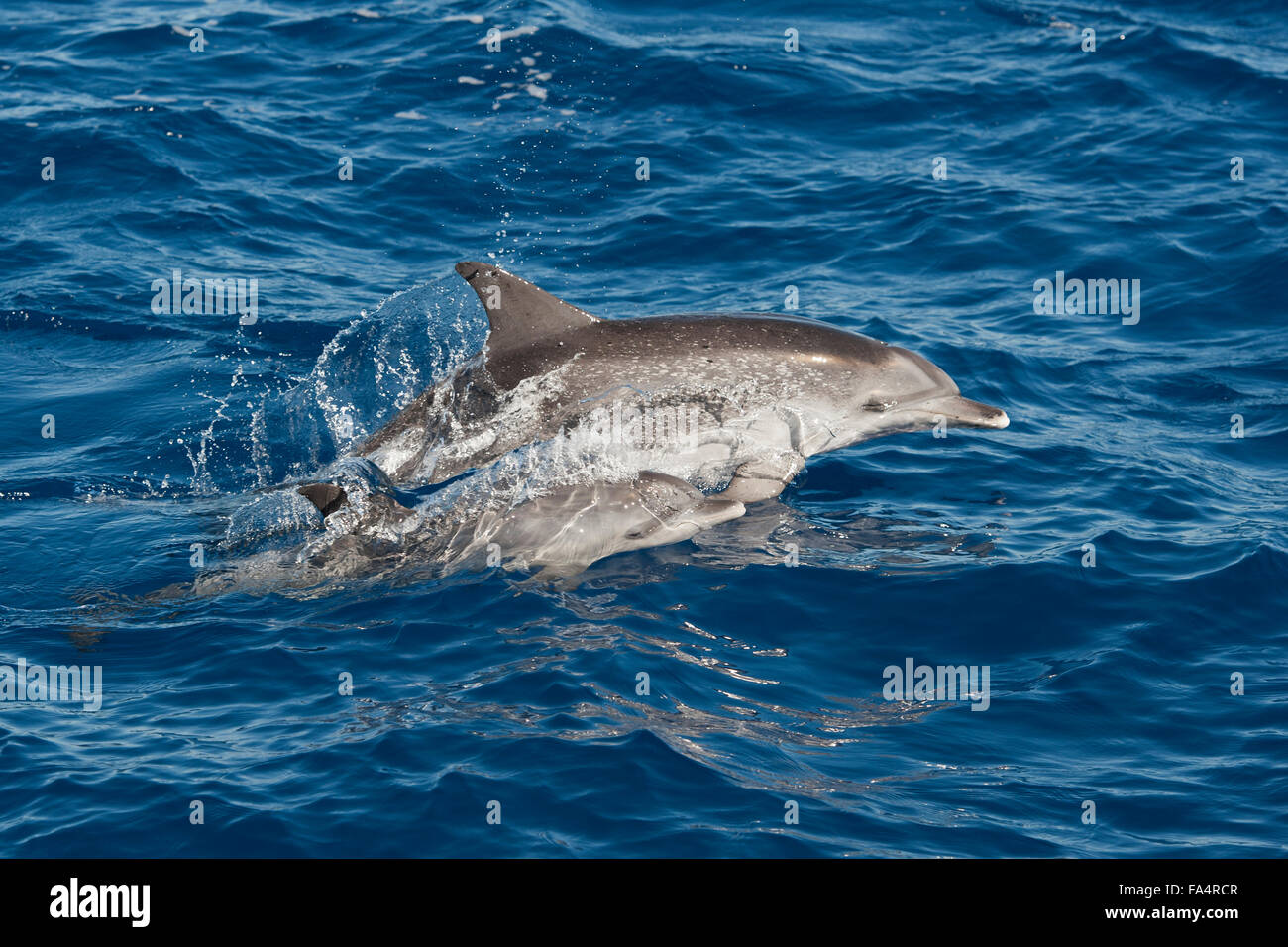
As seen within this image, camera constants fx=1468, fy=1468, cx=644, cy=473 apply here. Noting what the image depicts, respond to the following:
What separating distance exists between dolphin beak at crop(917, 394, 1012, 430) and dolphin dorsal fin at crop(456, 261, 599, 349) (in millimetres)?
3124

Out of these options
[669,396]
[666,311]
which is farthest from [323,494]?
[666,311]

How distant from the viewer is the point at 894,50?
2323 cm

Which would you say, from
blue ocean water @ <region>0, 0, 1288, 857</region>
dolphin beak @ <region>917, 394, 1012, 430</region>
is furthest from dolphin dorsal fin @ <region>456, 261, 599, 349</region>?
dolphin beak @ <region>917, 394, 1012, 430</region>

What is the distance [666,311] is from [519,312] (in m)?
4.43

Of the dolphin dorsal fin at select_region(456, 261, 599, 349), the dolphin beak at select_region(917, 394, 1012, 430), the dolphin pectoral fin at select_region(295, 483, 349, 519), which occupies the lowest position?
the dolphin pectoral fin at select_region(295, 483, 349, 519)

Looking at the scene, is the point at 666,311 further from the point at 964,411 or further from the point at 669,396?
the point at 964,411

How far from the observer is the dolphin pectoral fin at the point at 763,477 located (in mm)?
12414

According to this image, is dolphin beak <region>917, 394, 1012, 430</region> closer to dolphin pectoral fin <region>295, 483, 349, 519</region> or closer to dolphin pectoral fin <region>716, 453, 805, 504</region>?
dolphin pectoral fin <region>716, 453, 805, 504</region>

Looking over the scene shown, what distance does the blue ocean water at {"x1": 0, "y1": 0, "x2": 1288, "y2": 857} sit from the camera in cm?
832

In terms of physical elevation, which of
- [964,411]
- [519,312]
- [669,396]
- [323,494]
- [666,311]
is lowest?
[323,494]

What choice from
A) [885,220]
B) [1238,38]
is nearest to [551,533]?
[885,220]

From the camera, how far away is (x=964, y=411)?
12977 mm

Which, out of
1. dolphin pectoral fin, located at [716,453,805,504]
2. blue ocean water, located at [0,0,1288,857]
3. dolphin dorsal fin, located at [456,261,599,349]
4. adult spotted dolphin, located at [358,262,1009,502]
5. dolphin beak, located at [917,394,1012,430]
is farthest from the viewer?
dolphin beak, located at [917,394,1012,430]
